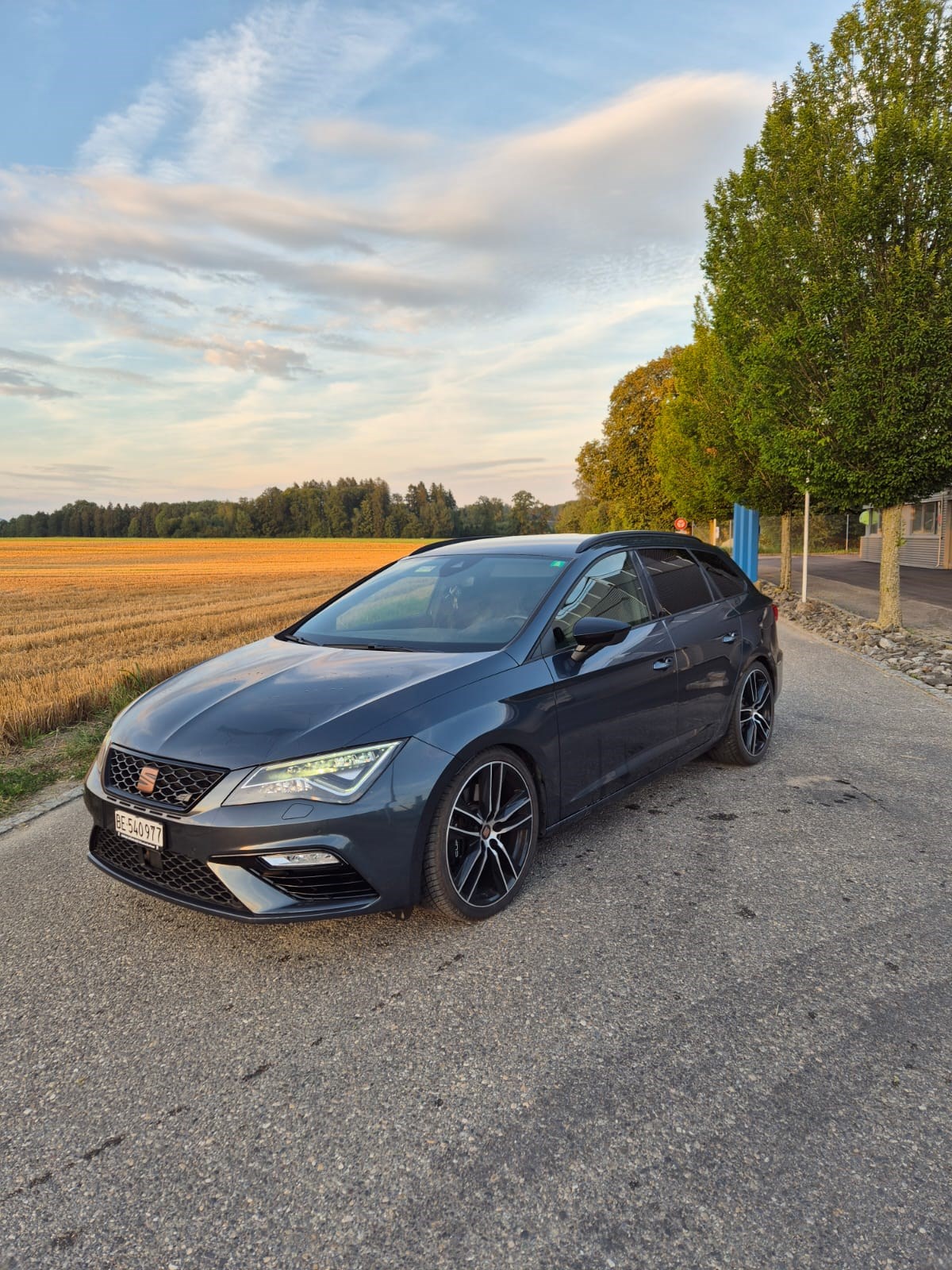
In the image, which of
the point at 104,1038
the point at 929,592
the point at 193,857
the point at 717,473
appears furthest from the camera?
the point at 717,473

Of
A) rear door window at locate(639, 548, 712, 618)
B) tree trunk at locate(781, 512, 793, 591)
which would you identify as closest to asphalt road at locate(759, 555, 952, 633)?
tree trunk at locate(781, 512, 793, 591)

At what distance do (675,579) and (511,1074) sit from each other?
320 cm

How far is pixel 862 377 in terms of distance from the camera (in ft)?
35.4

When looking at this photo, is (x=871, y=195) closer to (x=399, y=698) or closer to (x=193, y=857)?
(x=399, y=698)

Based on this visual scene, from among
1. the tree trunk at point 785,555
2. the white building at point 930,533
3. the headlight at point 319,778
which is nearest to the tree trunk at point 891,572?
the tree trunk at point 785,555

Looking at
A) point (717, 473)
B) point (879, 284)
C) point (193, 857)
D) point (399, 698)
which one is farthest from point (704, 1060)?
point (717, 473)

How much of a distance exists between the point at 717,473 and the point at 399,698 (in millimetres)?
19115

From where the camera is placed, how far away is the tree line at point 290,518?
88.4m

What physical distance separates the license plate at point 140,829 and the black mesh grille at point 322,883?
1.38ft

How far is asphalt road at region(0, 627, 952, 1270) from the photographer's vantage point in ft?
6.38

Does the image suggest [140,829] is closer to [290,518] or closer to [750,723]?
[750,723]

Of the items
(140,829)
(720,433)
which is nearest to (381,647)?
(140,829)

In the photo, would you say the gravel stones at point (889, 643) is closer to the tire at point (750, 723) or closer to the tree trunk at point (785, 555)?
the tire at point (750, 723)

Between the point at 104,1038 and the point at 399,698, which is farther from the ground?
the point at 399,698
